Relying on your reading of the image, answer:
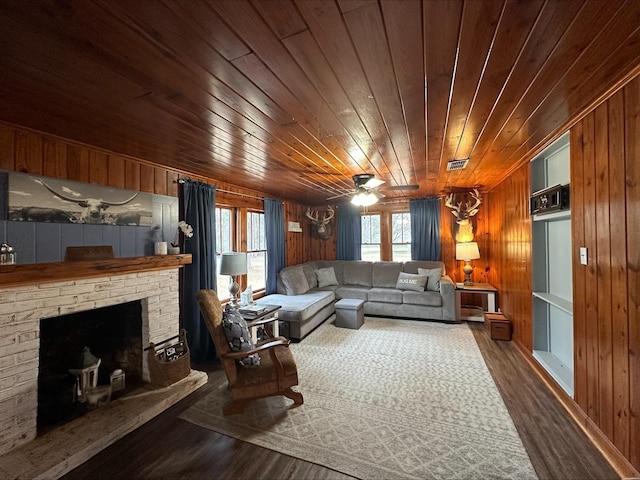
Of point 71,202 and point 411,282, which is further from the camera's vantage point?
point 411,282

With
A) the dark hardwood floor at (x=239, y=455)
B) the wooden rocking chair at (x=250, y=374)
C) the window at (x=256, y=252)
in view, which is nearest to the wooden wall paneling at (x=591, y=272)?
the dark hardwood floor at (x=239, y=455)

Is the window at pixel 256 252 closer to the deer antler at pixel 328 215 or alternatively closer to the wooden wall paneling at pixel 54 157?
the deer antler at pixel 328 215

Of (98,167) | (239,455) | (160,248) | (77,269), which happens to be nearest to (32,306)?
(77,269)

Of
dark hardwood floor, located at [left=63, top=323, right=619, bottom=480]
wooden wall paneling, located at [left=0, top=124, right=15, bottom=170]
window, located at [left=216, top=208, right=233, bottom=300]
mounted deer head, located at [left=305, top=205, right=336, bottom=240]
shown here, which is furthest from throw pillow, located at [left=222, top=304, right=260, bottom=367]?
mounted deer head, located at [left=305, top=205, right=336, bottom=240]

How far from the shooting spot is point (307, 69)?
137cm

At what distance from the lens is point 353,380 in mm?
2854

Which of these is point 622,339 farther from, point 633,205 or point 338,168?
point 338,168

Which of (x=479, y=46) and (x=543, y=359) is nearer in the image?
(x=479, y=46)

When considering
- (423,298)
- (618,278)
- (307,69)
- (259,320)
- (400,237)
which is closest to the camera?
(307,69)

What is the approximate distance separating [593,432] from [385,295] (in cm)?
326

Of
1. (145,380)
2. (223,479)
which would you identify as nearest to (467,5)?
(223,479)

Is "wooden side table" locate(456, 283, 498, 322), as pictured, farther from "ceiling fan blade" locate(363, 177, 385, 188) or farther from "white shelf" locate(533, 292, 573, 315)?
"ceiling fan blade" locate(363, 177, 385, 188)

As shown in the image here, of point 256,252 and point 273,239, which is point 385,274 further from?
point 256,252

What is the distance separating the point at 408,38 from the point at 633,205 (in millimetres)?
1604
